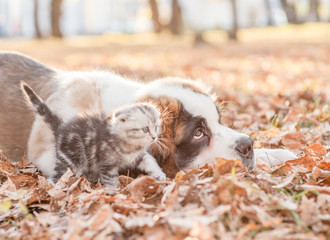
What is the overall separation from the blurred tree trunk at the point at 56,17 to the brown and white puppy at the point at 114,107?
29935 millimetres

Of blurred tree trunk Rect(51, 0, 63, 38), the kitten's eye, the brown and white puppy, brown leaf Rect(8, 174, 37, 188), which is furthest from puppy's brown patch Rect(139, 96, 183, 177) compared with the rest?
blurred tree trunk Rect(51, 0, 63, 38)

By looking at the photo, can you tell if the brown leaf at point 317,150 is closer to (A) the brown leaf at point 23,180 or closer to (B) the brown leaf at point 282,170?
(B) the brown leaf at point 282,170

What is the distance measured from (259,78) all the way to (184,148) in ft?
23.8

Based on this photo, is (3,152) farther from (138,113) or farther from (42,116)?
(138,113)

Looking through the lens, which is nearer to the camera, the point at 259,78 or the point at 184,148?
the point at 184,148

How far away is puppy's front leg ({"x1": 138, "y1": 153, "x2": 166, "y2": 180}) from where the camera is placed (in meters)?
3.58

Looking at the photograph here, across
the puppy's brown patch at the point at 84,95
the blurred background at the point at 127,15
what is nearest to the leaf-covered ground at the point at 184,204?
the puppy's brown patch at the point at 84,95

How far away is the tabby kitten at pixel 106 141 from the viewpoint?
136 inches

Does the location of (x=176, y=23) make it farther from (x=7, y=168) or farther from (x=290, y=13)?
(x=7, y=168)

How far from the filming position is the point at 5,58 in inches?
203

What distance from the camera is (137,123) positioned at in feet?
11.3

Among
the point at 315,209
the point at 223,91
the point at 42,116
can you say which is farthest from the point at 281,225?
the point at 223,91

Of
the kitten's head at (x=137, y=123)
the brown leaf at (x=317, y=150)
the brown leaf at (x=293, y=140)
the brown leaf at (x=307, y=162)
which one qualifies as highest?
the kitten's head at (x=137, y=123)

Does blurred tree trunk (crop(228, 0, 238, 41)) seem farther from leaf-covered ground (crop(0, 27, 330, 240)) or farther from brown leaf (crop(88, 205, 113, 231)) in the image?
brown leaf (crop(88, 205, 113, 231))
